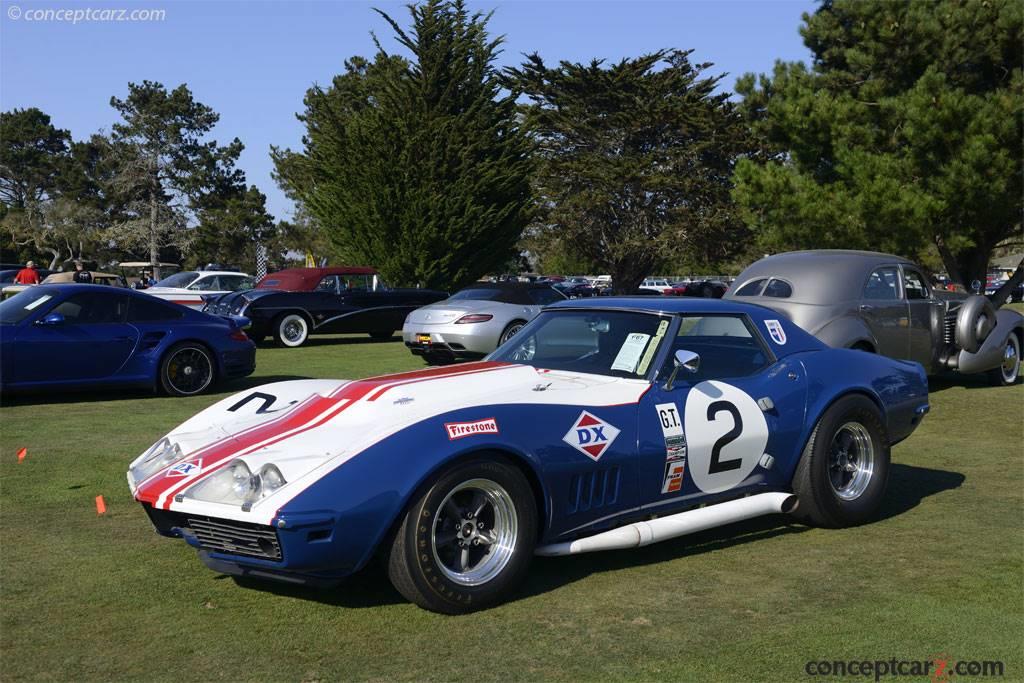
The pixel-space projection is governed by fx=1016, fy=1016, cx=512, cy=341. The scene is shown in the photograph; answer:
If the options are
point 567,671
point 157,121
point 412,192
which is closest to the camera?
point 567,671

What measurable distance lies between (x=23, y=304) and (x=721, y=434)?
830 centimetres

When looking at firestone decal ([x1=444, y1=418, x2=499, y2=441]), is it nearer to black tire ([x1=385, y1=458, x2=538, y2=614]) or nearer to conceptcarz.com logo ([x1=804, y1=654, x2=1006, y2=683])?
black tire ([x1=385, y1=458, x2=538, y2=614])

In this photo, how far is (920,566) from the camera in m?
5.18

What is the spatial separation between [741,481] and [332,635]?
97.3 inches

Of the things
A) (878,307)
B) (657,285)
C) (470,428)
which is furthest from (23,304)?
(657,285)

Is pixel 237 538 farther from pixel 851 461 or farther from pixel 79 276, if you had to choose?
pixel 79 276

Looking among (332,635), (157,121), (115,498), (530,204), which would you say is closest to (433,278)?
(530,204)

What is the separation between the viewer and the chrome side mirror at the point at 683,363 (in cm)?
519

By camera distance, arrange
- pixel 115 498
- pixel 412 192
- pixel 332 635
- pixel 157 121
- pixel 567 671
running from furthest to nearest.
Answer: pixel 157 121 < pixel 412 192 < pixel 115 498 < pixel 332 635 < pixel 567 671

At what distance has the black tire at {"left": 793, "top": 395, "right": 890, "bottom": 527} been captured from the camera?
18.9 feet

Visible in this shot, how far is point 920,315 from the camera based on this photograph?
38.7 feet

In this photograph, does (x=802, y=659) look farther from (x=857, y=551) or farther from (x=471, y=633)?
(x=857, y=551)

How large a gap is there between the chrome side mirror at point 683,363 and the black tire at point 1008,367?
933 cm

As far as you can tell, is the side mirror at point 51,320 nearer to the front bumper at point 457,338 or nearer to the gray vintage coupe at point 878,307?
the front bumper at point 457,338
